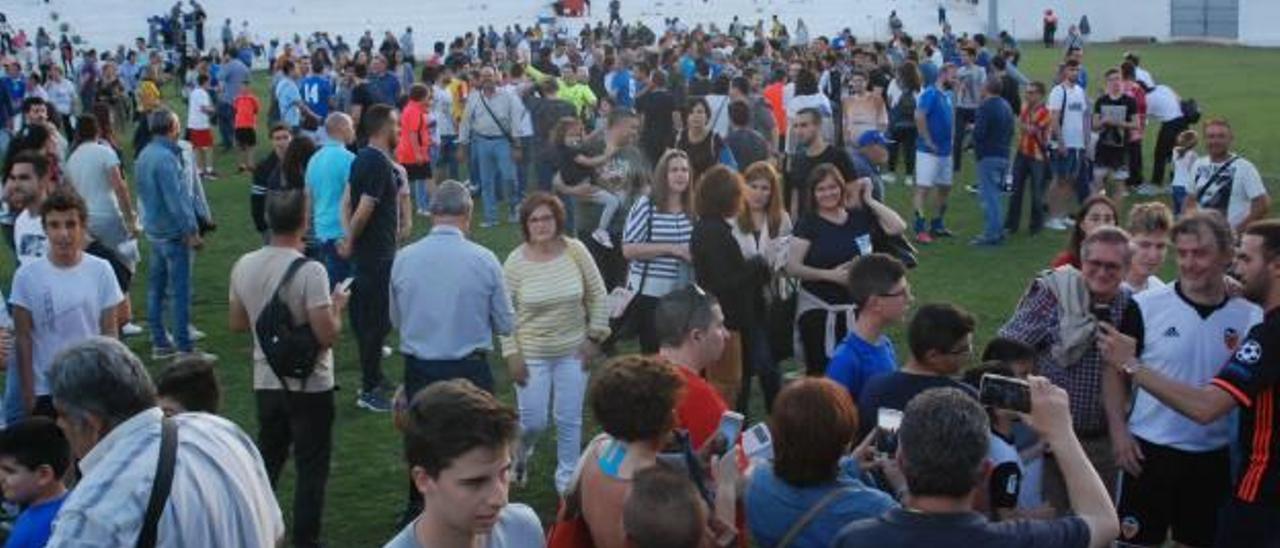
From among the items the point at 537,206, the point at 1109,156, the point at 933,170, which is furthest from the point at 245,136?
the point at 537,206

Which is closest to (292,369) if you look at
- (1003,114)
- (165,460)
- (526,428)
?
(526,428)

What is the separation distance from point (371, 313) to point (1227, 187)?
6165 mm

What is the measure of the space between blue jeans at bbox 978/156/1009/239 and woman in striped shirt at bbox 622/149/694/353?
660 cm

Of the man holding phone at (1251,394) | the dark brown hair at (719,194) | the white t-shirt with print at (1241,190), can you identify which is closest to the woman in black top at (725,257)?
the dark brown hair at (719,194)

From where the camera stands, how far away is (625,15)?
195 feet

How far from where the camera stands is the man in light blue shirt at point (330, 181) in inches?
398

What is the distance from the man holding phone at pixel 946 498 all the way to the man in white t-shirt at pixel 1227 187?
7.73 metres

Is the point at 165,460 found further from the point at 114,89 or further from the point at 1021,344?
the point at 114,89

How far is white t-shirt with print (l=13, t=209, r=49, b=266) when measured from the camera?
26.3 feet

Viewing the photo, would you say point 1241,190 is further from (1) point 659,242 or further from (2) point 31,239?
(2) point 31,239

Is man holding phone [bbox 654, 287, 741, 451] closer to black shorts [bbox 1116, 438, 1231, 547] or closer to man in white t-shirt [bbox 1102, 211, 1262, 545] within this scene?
man in white t-shirt [bbox 1102, 211, 1262, 545]

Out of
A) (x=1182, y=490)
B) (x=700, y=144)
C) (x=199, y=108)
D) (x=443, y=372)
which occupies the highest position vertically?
(x=199, y=108)

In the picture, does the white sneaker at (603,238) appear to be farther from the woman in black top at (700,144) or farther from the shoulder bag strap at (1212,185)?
the shoulder bag strap at (1212,185)

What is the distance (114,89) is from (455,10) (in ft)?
106
